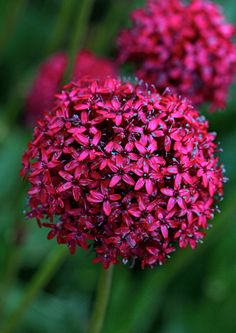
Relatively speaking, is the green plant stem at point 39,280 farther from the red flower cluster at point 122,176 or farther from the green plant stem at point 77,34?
the green plant stem at point 77,34

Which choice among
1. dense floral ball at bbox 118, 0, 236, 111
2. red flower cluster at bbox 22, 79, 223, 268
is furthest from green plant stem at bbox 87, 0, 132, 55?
red flower cluster at bbox 22, 79, 223, 268

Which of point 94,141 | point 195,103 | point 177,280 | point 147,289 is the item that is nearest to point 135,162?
point 94,141

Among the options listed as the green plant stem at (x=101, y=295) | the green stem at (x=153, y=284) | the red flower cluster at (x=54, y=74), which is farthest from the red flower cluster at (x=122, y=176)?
the red flower cluster at (x=54, y=74)

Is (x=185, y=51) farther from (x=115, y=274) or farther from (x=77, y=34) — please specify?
(x=115, y=274)

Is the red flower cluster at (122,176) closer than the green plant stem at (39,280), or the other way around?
the red flower cluster at (122,176)

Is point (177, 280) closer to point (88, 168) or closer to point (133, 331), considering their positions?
point (133, 331)
